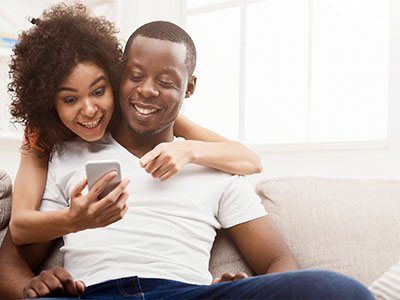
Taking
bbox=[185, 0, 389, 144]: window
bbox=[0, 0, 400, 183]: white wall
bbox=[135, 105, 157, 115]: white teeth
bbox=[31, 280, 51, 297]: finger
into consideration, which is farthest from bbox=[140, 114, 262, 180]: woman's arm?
bbox=[185, 0, 389, 144]: window

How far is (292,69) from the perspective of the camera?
3021 millimetres

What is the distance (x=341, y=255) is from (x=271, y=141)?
1.79 m


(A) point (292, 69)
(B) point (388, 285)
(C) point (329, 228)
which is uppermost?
(A) point (292, 69)

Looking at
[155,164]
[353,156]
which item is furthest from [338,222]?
[353,156]

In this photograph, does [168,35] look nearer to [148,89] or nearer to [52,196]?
[148,89]

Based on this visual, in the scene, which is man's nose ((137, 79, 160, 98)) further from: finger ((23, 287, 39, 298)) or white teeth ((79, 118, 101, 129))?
finger ((23, 287, 39, 298))

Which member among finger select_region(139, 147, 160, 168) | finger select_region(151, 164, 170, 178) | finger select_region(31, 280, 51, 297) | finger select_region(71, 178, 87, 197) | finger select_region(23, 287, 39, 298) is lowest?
finger select_region(23, 287, 39, 298)

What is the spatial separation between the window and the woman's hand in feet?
6.30

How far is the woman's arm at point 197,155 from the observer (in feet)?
3.99

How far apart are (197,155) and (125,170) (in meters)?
0.19

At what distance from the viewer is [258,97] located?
317 cm

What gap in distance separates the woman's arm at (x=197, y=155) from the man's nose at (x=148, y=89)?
5.1 inches

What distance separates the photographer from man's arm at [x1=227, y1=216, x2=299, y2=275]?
4.25 ft

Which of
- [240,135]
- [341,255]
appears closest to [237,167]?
[341,255]
